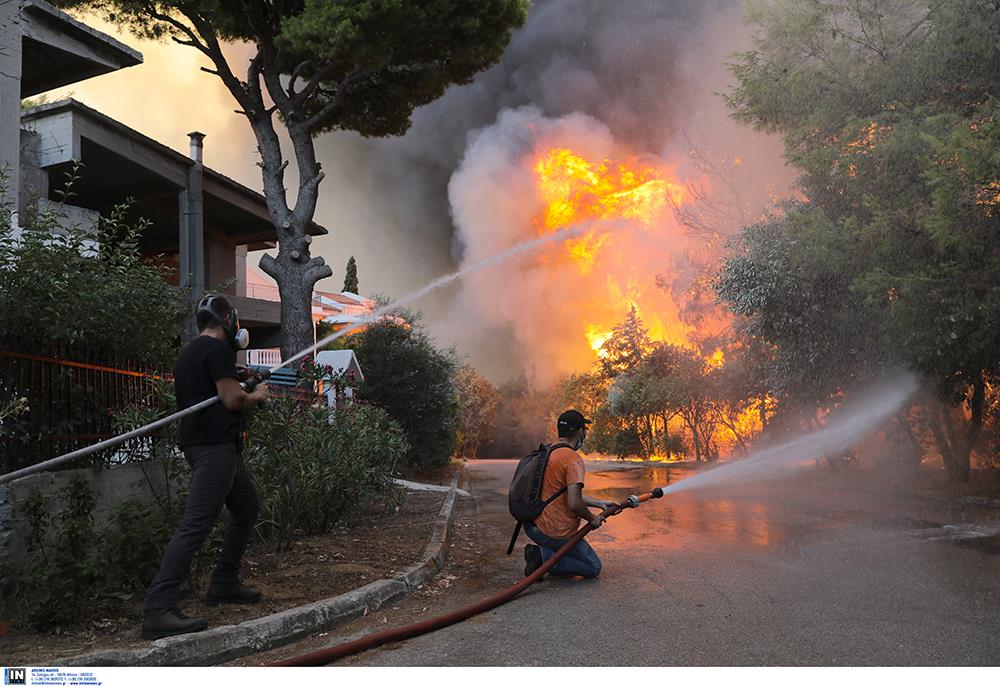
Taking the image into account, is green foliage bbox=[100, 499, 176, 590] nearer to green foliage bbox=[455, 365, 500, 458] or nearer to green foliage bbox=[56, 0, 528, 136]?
green foliage bbox=[56, 0, 528, 136]

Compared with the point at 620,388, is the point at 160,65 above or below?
above

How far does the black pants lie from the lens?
431cm

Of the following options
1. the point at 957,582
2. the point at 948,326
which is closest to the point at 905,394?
the point at 948,326

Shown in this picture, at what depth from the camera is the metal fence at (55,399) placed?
503cm

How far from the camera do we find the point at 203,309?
15.8ft

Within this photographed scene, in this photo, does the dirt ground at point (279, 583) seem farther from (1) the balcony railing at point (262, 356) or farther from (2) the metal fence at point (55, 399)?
(1) the balcony railing at point (262, 356)

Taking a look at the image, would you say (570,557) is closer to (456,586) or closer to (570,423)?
(456,586)

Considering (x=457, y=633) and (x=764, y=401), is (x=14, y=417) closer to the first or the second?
(x=457, y=633)

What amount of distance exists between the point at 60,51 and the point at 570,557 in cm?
1147

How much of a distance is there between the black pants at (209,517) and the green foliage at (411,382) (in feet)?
48.1

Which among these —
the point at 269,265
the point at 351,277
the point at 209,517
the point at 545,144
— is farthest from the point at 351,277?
the point at 209,517

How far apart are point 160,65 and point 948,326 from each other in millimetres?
16030

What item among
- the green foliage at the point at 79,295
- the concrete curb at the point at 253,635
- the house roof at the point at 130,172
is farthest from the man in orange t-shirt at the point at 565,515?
the house roof at the point at 130,172

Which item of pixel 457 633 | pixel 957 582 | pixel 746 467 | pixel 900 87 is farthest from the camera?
pixel 746 467
